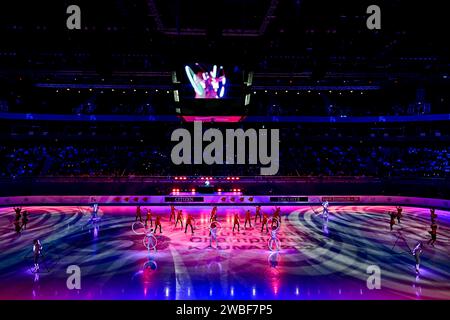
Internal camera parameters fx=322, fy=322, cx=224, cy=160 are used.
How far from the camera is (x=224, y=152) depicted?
33.9 m

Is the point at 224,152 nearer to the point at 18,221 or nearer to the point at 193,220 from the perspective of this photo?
the point at 193,220

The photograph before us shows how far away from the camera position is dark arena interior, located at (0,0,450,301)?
11.1 meters

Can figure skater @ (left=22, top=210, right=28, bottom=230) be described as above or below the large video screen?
below

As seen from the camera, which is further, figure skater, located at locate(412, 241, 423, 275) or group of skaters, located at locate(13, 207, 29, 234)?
group of skaters, located at locate(13, 207, 29, 234)

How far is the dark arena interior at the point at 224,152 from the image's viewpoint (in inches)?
436

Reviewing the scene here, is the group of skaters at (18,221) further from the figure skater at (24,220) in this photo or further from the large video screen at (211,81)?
the large video screen at (211,81)

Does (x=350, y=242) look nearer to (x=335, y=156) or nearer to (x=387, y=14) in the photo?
(x=387, y=14)

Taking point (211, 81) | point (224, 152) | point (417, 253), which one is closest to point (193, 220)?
point (211, 81)

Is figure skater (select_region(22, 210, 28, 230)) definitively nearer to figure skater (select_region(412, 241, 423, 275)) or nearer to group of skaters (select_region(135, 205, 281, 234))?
group of skaters (select_region(135, 205, 281, 234))

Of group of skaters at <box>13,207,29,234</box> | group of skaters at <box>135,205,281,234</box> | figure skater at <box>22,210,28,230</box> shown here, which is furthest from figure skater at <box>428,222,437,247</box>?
figure skater at <box>22,210,28,230</box>

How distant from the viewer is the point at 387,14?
11.9 metres

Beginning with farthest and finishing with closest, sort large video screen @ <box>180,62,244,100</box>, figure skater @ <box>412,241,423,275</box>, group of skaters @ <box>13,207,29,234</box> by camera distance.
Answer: group of skaters @ <box>13,207,29,234</box>
large video screen @ <box>180,62,244,100</box>
figure skater @ <box>412,241,423,275</box>

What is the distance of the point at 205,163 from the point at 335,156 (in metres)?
14.8

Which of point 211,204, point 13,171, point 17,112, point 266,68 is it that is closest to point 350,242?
point 266,68
